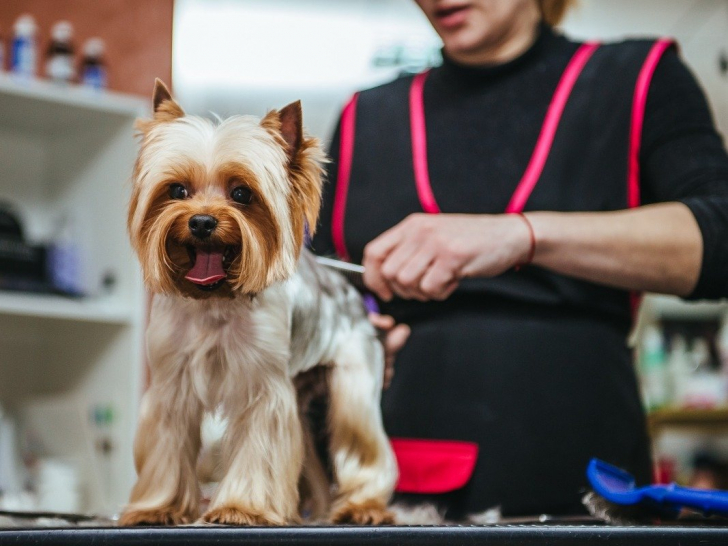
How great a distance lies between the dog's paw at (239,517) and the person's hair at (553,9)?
105 cm

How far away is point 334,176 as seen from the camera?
4.83 feet

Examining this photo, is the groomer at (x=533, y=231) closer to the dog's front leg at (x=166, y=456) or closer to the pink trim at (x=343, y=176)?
the pink trim at (x=343, y=176)

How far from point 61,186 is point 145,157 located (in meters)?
1.91

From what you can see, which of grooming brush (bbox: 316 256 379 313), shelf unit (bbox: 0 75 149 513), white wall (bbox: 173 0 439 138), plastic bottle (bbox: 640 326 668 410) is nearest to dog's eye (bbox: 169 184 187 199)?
grooming brush (bbox: 316 256 379 313)

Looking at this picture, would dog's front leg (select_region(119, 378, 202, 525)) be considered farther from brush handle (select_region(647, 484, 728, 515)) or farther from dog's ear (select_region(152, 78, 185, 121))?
brush handle (select_region(647, 484, 728, 515))

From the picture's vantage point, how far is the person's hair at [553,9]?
1.53 m

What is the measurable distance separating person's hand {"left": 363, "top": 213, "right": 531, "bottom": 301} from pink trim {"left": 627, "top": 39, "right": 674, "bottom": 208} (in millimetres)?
296

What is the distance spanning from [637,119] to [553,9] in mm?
337

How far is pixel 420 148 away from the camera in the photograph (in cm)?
139

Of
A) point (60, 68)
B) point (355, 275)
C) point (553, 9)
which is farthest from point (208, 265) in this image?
point (60, 68)

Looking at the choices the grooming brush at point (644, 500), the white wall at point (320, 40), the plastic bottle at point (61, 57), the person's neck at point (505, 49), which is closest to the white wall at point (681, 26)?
the white wall at point (320, 40)

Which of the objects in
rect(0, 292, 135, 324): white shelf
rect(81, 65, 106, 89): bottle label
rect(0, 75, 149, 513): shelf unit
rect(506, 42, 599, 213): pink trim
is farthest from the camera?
rect(81, 65, 106, 89): bottle label

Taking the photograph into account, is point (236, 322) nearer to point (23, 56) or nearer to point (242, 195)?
point (242, 195)

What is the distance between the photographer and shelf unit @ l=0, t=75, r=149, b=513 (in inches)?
91.2
